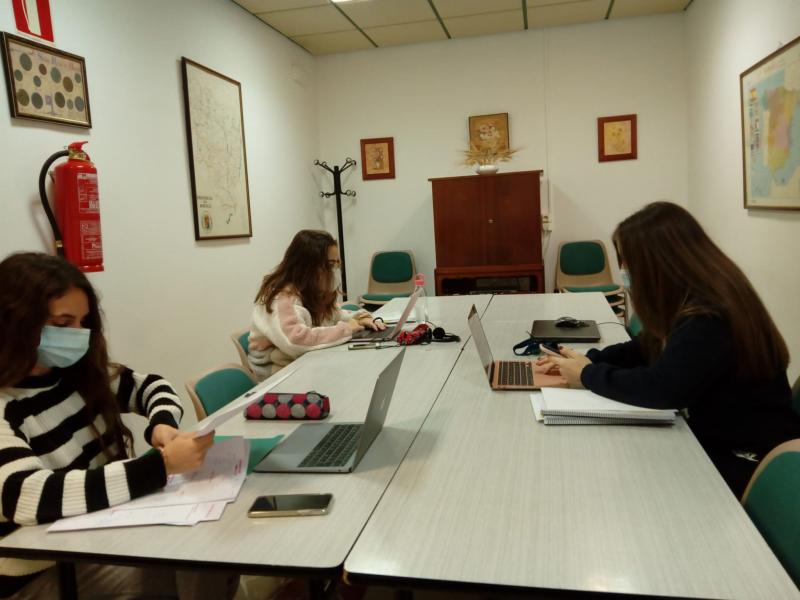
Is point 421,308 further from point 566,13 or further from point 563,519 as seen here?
point 566,13

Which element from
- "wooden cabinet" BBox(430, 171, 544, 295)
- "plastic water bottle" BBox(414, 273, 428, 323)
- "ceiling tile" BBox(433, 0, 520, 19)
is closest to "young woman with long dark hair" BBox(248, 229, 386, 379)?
"plastic water bottle" BBox(414, 273, 428, 323)

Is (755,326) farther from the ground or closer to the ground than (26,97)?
closer to the ground

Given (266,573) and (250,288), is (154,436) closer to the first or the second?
(266,573)

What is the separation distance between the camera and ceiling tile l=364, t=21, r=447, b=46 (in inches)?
201

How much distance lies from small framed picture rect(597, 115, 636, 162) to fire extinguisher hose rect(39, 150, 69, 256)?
4.28 meters

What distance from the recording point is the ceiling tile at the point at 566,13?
4789 mm

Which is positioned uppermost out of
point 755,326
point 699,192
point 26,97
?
point 26,97

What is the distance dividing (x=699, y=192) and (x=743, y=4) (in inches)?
62.0

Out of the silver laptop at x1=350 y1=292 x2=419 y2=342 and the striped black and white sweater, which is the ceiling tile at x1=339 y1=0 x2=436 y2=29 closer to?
the silver laptop at x1=350 y1=292 x2=419 y2=342

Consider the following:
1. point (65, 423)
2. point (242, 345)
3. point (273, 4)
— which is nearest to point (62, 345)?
point (65, 423)

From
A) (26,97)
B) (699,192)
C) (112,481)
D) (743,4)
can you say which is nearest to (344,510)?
(112,481)

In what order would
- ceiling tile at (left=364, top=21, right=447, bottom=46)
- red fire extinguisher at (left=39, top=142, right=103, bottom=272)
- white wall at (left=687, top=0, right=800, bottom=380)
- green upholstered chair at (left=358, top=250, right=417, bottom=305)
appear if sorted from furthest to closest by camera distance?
green upholstered chair at (left=358, top=250, right=417, bottom=305) → ceiling tile at (left=364, top=21, right=447, bottom=46) → white wall at (left=687, top=0, right=800, bottom=380) → red fire extinguisher at (left=39, top=142, right=103, bottom=272)

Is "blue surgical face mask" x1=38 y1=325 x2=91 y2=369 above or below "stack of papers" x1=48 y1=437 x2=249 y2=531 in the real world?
above

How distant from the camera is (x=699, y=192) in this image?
4.93 meters
